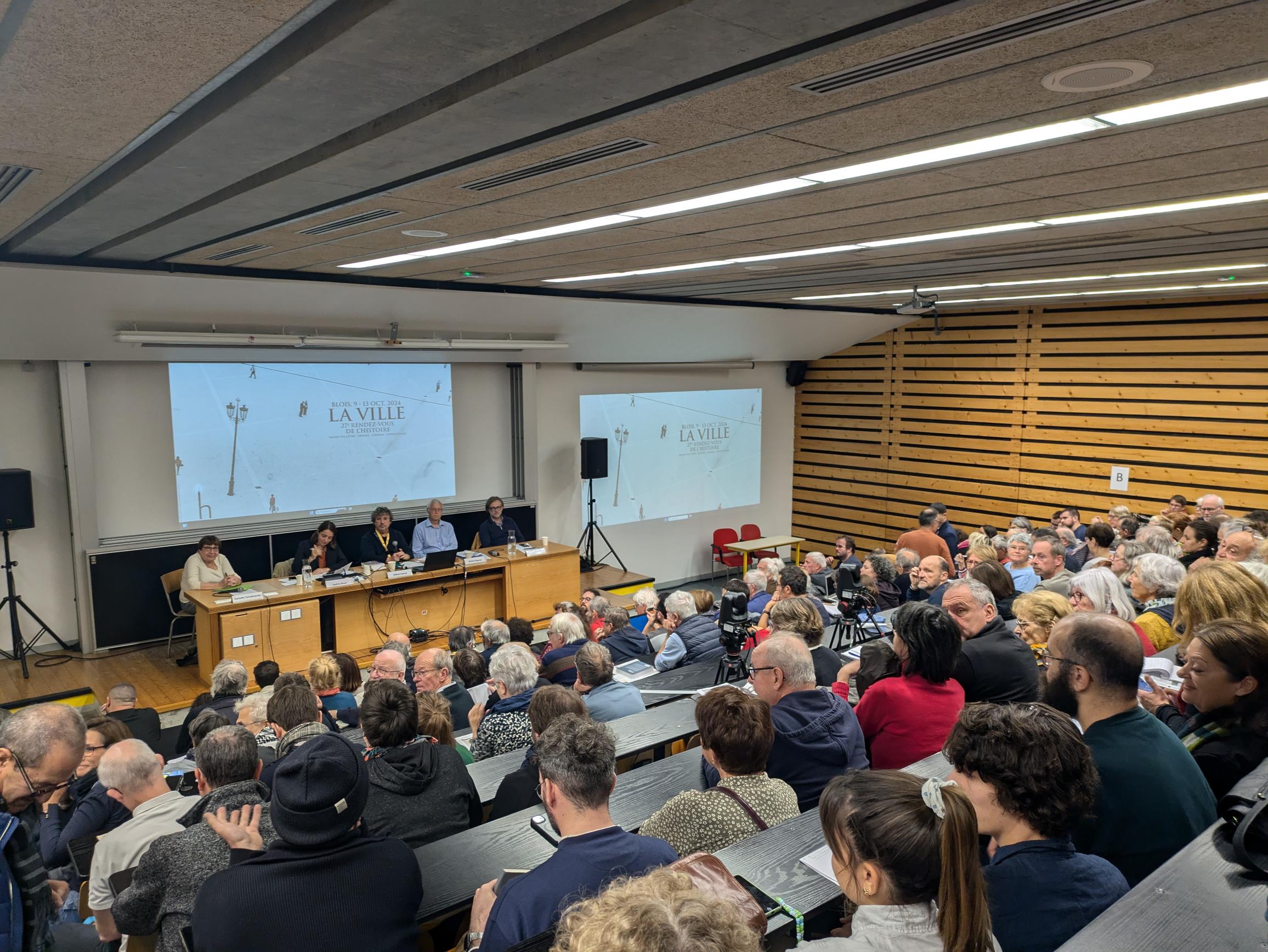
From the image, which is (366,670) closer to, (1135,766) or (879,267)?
(879,267)

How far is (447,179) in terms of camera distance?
126 inches

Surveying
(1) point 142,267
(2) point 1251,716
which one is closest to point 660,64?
(2) point 1251,716

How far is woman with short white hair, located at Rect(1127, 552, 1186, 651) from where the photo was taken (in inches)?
157

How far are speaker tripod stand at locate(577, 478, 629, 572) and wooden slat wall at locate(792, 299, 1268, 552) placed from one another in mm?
→ 3878

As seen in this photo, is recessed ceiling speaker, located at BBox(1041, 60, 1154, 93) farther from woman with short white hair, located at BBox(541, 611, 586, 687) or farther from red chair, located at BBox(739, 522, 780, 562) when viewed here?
red chair, located at BBox(739, 522, 780, 562)

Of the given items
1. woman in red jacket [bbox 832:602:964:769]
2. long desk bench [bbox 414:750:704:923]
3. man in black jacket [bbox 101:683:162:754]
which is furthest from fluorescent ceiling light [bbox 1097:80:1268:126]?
man in black jacket [bbox 101:683:162:754]

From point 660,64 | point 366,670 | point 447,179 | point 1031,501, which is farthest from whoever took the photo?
point 1031,501

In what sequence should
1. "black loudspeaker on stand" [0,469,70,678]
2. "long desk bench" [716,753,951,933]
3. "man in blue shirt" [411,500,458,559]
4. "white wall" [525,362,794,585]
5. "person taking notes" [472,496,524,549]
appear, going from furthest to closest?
"white wall" [525,362,794,585] < "person taking notes" [472,496,524,549] < "man in blue shirt" [411,500,458,559] < "black loudspeaker on stand" [0,469,70,678] < "long desk bench" [716,753,951,933]

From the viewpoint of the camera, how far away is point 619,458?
10.9 metres

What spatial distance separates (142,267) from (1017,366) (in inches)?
377

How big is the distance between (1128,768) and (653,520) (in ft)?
30.8

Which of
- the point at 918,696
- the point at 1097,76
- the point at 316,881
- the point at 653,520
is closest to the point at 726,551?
the point at 653,520

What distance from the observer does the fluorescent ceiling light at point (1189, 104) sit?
2162 millimetres

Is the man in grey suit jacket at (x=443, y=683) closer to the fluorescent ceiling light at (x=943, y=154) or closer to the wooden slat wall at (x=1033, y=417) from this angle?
the fluorescent ceiling light at (x=943, y=154)
